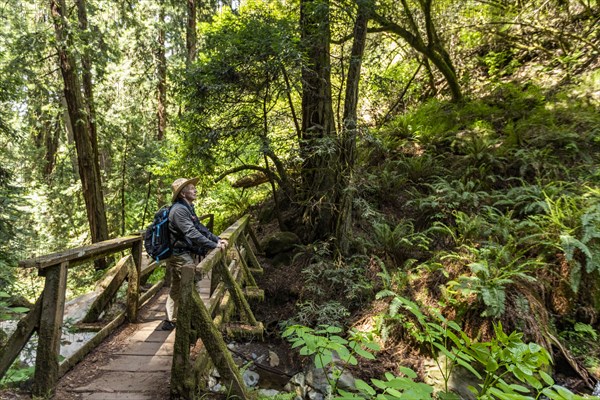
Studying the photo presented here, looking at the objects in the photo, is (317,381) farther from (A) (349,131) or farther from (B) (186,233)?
(A) (349,131)

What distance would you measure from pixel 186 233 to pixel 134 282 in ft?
4.48

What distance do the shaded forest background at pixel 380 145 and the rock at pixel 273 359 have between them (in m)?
0.80

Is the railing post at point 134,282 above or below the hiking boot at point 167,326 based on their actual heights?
above

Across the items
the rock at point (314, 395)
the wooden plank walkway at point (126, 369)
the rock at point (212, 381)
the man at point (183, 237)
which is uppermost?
the man at point (183, 237)

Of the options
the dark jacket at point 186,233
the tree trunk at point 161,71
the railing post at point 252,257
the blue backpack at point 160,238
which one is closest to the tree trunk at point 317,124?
the railing post at point 252,257

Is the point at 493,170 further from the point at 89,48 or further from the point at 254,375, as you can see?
the point at 89,48

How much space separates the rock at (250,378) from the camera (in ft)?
16.6

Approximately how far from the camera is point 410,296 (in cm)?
579

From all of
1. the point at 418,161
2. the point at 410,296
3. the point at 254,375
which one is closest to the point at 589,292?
the point at 410,296

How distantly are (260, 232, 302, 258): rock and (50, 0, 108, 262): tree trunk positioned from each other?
6.35 meters

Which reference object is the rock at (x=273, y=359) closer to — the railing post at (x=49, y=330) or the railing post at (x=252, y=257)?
the railing post at (x=252, y=257)

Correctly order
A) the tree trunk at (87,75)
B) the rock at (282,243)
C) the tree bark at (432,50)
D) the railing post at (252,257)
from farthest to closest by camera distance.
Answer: the tree trunk at (87,75) < the tree bark at (432,50) < the rock at (282,243) < the railing post at (252,257)

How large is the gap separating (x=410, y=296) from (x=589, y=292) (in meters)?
2.84

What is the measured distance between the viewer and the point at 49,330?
308cm
